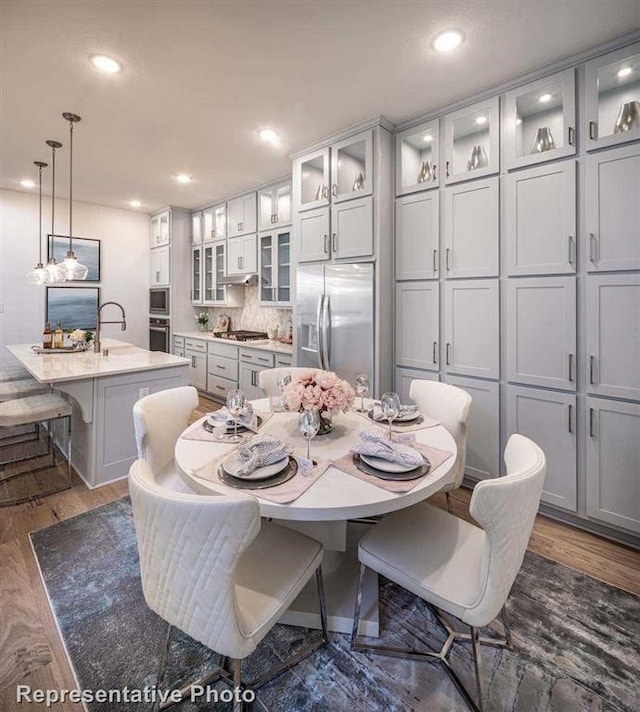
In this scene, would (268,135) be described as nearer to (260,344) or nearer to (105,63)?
(105,63)

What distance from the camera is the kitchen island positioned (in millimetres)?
2738

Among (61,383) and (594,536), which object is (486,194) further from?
(61,383)

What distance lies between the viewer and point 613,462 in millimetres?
2207

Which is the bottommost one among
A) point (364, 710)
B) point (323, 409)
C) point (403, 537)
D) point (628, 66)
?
point (364, 710)

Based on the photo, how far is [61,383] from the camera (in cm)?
260

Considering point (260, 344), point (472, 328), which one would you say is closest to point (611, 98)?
point (472, 328)

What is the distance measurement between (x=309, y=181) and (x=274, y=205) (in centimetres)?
95

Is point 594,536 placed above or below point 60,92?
below

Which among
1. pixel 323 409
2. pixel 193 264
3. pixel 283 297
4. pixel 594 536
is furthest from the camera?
pixel 193 264

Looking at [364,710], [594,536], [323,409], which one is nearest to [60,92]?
[323,409]

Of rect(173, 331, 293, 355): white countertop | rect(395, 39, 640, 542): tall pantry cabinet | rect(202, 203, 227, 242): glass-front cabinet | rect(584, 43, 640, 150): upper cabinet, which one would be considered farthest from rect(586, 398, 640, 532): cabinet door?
rect(202, 203, 227, 242): glass-front cabinet

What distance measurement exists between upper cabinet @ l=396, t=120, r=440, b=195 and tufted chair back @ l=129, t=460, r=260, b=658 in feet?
9.23

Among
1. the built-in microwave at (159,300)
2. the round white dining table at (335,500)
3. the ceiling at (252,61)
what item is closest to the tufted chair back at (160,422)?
the round white dining table at (335,500)

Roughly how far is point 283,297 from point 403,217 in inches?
70.8
